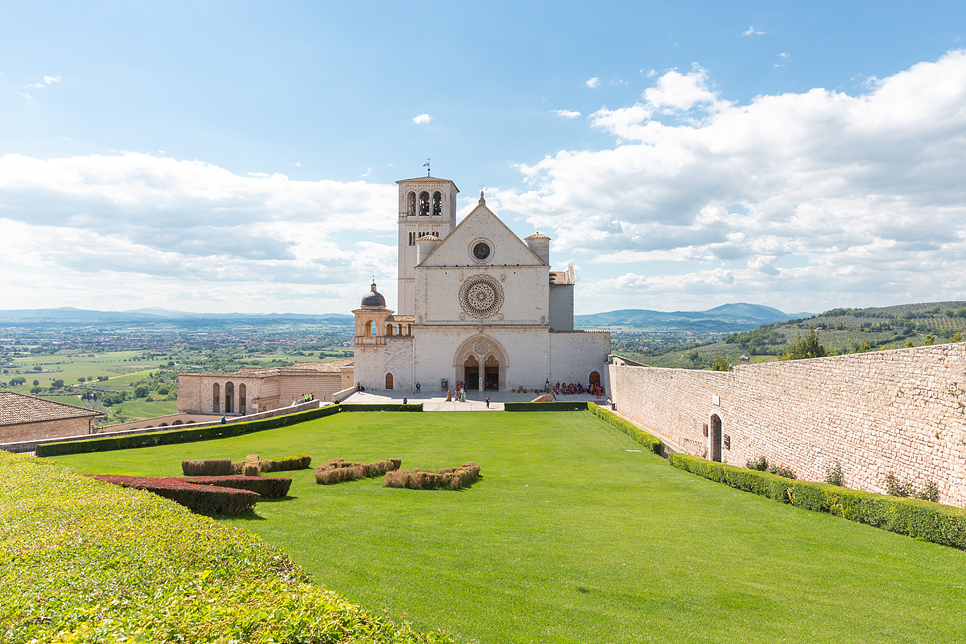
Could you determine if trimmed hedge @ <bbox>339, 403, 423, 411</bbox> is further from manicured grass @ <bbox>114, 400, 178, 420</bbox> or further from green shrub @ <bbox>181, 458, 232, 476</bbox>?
manicured grass @ <bbox>114, 400, 178, 420</bbox>

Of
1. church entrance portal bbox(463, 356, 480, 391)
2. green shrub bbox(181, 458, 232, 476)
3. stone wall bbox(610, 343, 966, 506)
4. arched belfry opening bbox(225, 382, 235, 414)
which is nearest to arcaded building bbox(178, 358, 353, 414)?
arched belfry opening bbox(225, 382, 235, 414)

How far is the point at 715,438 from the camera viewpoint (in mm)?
21156

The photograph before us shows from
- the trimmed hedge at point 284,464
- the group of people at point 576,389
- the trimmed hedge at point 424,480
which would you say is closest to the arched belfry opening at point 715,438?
the trimmed hedge at point 424,480

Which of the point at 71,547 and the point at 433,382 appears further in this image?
the point at 433,382

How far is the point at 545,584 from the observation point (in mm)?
7266

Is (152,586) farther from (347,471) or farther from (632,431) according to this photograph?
(632,431)

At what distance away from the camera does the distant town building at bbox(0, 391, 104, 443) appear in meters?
25.7

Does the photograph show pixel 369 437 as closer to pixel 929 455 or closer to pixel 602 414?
pixel 602 414

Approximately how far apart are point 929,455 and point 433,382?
37.1 m

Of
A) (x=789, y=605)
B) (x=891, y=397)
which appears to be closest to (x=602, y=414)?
(x=891, y=397)

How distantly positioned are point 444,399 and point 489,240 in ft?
46.0

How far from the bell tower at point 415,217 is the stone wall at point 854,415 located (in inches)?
1464

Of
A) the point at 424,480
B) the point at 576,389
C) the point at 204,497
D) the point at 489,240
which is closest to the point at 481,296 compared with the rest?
the point at 489,240

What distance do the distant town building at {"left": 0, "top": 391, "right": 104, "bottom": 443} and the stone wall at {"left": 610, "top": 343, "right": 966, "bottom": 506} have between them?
3221 centimetres
